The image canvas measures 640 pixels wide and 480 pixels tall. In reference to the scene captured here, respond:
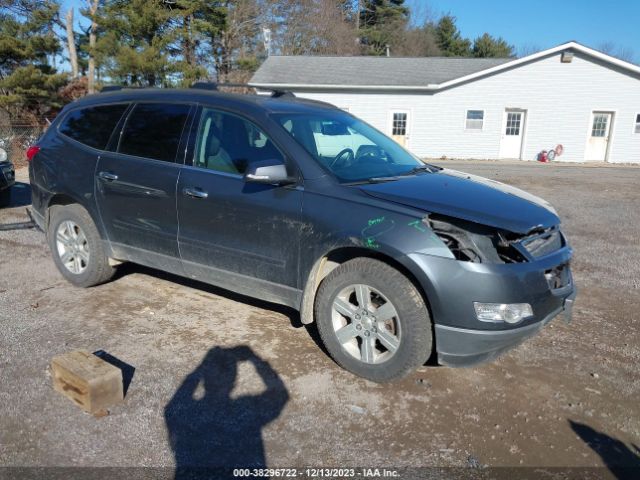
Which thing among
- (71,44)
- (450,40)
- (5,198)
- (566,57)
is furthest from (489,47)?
(5,198)

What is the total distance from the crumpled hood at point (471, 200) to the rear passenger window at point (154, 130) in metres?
1.73

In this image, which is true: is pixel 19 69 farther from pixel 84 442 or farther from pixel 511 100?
pixel 84 442

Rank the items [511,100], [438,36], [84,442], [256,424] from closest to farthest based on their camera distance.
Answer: [84,442]
[256,424]
[511,100]
[438,36]

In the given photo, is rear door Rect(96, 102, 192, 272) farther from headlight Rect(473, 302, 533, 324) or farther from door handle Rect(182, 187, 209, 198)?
headlight Rect(473, 302, 533, 324)

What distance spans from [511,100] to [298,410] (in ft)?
73.9

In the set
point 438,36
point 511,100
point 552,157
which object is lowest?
point 552,157

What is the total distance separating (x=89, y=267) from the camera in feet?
16.3

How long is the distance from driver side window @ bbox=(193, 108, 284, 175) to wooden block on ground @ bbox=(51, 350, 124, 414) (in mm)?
1659

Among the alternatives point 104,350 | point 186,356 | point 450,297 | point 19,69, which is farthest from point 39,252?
point 19,69

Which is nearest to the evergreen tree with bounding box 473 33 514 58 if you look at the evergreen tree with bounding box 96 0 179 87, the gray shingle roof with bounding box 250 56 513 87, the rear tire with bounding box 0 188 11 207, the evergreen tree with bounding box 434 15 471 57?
the evergreen tree with bounding box 434 15 471 57

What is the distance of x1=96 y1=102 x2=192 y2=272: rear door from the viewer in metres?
4.26

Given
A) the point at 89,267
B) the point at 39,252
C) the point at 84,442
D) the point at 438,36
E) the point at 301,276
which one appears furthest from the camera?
the point at 438,36

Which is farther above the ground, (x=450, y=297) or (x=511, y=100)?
(x=511, y=100)

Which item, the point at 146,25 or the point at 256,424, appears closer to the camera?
the point at 256,424
